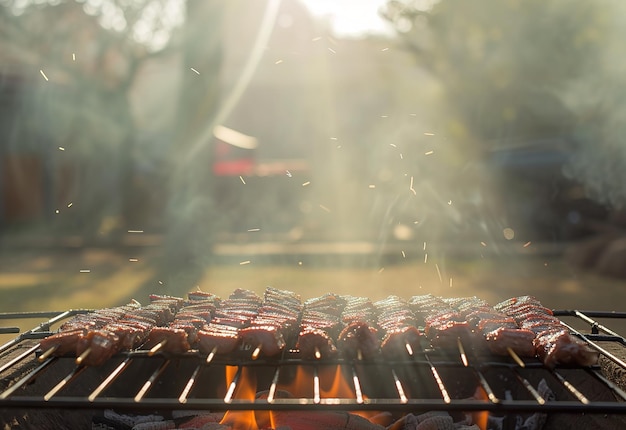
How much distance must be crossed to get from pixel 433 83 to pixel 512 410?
21.7 metres

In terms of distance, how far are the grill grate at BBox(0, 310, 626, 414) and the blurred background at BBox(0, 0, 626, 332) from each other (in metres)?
5.23

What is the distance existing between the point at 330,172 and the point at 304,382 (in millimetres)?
17758

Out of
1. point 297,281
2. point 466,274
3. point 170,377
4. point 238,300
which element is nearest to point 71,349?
point 170,377

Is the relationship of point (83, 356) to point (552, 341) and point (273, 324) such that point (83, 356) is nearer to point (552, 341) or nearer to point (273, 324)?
point (273, 324)

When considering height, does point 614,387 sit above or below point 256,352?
below

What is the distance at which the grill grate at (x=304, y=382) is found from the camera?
240 centimetres

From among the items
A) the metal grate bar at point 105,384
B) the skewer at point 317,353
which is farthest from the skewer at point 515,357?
the metal grate bar at point 105,384

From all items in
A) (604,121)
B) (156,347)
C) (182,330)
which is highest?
(604,121)

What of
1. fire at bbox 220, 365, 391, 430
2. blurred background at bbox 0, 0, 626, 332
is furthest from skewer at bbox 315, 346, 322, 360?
blurred background at bbox 0, 0, 626, 332

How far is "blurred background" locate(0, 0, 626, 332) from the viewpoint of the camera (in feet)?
36.5

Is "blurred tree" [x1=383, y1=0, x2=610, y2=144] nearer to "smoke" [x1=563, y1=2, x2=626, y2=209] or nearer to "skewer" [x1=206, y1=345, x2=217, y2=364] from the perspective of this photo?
"smoke" [x1=563, y1=2, x2=626, y2=209]

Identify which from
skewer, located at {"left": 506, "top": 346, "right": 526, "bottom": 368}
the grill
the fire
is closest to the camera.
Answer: the grill

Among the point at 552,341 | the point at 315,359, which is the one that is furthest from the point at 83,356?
the point at 552,341

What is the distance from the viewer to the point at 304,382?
3793 millimetres
